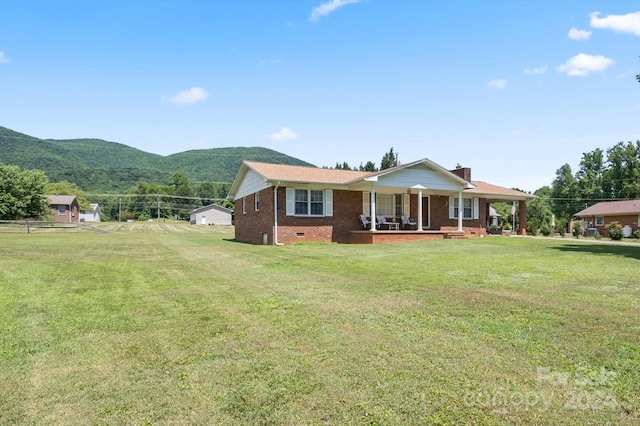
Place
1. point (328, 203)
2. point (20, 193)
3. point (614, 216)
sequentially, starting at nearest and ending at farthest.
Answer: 1. point (328, 203)
2. point (614, 216)
3. point (20, 193)

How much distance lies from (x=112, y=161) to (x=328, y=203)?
4690 inches

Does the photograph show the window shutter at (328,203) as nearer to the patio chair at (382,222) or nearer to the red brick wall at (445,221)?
the patio chair at (382,222)

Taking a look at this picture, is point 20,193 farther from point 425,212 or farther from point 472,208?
point 472,208

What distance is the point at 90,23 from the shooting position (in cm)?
1800

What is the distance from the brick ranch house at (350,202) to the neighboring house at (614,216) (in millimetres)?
29588

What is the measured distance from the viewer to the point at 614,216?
45438 mm

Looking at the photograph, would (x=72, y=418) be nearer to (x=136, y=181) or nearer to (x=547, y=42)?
(x=547, y=42)

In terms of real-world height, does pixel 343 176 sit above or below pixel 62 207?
above

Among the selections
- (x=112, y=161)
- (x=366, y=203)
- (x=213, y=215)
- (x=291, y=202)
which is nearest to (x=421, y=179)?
(x=366, y=203)

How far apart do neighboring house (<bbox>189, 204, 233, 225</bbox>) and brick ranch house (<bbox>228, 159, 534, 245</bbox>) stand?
52932 mm

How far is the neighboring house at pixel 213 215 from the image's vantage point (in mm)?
74312

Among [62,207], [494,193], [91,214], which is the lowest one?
[91,214]

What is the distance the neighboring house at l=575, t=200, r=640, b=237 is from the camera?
138 feet

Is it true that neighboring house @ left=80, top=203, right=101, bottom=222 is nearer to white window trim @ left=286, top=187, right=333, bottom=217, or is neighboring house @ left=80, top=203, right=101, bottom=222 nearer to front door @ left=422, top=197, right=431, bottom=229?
white window trim @ left=286, top=187, right=333, bottom=217
